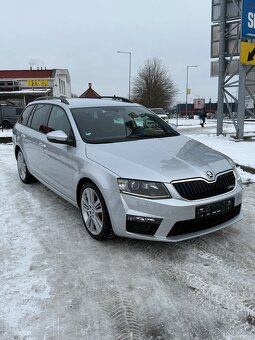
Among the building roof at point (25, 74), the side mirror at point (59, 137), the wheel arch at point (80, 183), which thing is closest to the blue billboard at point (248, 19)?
the side mirror at point (59, 137)

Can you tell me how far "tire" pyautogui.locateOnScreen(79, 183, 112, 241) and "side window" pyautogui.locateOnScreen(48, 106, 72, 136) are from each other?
1.00 m

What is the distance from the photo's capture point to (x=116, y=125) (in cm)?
486

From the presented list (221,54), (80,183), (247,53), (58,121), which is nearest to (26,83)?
(221,54)

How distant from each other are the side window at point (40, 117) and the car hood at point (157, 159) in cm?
171

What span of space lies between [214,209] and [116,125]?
1895mm

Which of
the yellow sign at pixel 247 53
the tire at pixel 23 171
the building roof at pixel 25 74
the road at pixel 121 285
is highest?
the building roof at pixel 25 74

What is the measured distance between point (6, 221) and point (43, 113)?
6.56 feet

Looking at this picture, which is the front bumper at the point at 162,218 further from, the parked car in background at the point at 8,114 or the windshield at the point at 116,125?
the parked car in background at the point at 8,114

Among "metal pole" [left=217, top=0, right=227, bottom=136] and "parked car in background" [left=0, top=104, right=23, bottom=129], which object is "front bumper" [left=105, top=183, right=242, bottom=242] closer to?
"metal pole" [left=217, top=0, right=227, bottom=136]

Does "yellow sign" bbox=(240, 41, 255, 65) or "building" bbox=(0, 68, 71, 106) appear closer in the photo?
"yellow sign" bbox=(240, 41, 255, 65)

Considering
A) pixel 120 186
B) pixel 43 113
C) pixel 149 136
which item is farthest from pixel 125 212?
pixel 43 113

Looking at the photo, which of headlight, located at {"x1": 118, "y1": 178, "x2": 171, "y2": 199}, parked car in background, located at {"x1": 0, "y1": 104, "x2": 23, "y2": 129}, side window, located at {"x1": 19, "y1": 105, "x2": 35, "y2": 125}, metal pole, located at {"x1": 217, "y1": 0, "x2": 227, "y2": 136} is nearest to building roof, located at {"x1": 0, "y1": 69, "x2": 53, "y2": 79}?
parked car in background, located at {"x1": 0, "y1": 104, "x2": 23, "y2": 129}

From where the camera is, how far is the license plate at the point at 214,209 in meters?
3.56

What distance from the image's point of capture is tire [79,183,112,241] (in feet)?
12.7
